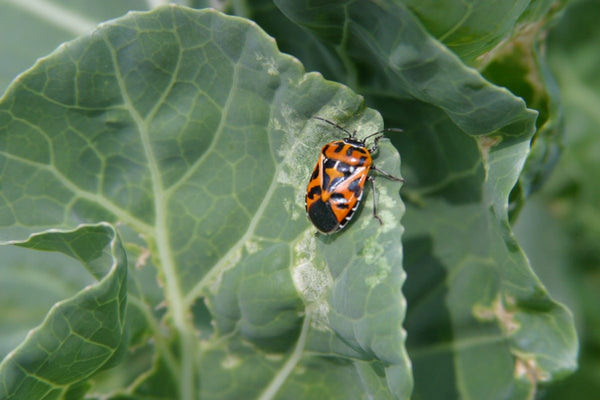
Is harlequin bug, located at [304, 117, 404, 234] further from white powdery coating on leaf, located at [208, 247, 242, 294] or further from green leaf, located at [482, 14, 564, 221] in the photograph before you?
green leaf, located at [482, 14, 564, 221]

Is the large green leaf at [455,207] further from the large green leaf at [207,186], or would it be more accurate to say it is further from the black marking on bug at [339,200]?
the black marking on bug at [339,200]

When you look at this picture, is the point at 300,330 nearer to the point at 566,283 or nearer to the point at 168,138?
the point at 168,138

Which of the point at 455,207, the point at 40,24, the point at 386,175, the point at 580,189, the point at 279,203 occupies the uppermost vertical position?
the point at 40,24

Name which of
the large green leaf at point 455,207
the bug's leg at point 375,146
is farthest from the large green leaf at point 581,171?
the bug's leg at point 375,146

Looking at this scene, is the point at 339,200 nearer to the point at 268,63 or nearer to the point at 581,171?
the point at 268,63

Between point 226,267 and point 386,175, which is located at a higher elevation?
point 386,175

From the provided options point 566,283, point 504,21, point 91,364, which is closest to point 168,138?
point 91,364

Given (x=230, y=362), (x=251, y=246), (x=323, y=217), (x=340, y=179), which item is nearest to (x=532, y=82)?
(x=340, y=179)
